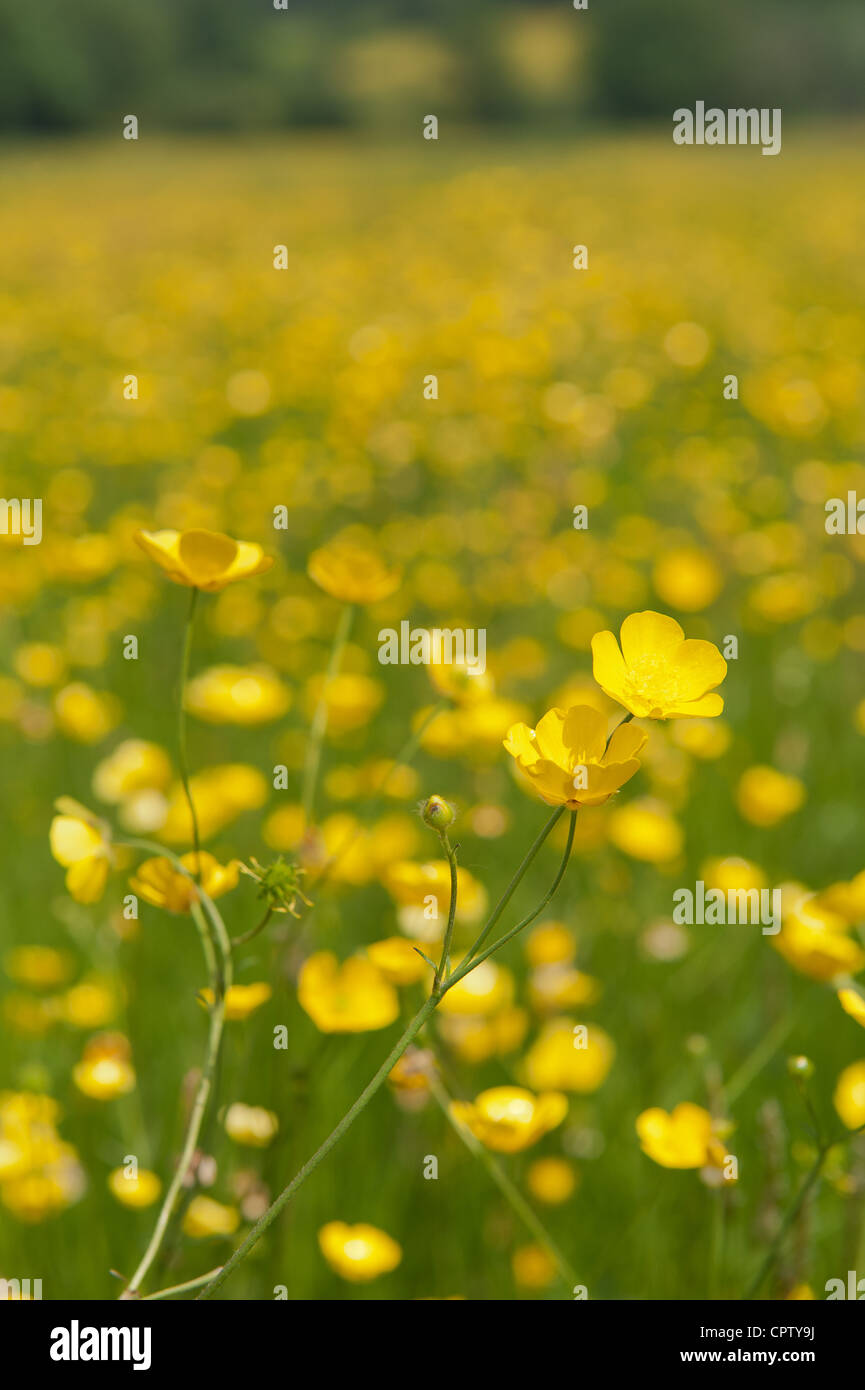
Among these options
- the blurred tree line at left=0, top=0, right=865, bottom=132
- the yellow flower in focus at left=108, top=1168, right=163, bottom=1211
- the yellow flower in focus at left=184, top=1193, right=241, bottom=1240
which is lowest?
the yellow flower in focus at left=184, top=1193, right=241, bottom=1240

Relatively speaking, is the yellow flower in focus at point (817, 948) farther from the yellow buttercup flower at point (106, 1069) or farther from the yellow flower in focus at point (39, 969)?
the yellow flower in focus at point (39, 969)

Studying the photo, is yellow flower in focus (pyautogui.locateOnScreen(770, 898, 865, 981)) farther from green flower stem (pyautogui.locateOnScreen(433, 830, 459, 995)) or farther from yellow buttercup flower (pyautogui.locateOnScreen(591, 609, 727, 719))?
green flower stem (pyautogui.locateOnScreen(433, 830, 459, 995))

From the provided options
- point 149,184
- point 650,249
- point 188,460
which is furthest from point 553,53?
point 188,460

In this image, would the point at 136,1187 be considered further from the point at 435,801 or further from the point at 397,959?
the point at 435,801

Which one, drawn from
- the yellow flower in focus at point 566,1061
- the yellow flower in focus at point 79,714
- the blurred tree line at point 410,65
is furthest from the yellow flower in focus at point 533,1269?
the blurred tree line at point 410,65

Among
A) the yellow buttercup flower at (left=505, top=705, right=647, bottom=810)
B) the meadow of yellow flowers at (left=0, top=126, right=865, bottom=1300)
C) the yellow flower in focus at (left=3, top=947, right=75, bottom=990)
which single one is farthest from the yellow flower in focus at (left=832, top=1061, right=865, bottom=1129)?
the yellow flower in focus at (left=3, top=947, right=75, bottom=990)
